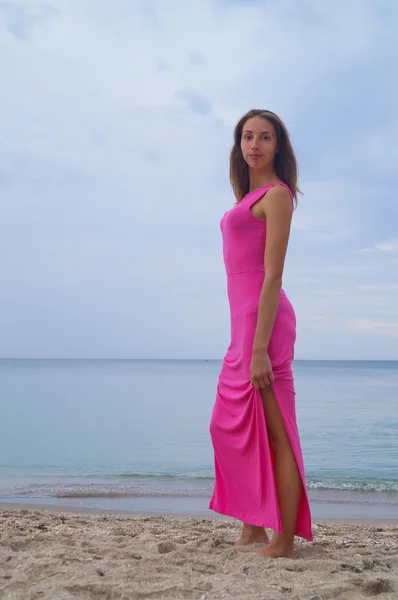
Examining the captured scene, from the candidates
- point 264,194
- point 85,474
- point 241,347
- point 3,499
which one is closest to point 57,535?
point 241,347

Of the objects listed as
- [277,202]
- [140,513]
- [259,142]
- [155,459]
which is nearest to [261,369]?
[277,202]

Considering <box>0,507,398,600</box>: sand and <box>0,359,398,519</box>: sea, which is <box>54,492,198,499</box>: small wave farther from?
<box>0,507,398,600</box>: sand

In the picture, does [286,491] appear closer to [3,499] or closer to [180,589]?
[180,589]

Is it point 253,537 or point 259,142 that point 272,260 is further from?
point 253,537

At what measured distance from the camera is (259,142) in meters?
3.32

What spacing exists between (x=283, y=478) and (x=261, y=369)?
22.0 inches

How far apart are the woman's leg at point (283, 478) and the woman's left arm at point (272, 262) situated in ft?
0.91

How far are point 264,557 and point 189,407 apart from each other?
1588 centimetres

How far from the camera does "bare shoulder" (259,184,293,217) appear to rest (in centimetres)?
313

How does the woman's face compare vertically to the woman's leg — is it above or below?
above

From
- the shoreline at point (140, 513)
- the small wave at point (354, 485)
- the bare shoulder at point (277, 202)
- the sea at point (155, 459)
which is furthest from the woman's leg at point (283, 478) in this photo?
the small wave at point (354, 485)

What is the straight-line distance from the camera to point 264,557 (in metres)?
3.03

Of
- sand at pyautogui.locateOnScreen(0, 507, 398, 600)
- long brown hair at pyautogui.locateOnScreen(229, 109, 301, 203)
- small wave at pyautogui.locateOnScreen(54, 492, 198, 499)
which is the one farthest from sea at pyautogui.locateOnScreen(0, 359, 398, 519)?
long brown hair at pyautogui.locateOnScreen(229, 109, 301, 203)

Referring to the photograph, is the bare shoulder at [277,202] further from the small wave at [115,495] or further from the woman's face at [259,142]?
the small wave at [115,495]
